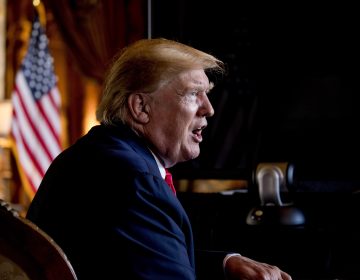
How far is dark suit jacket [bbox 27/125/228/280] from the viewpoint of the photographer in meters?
1.14

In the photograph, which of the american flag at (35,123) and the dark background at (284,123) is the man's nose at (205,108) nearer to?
the dark background at (284,123)

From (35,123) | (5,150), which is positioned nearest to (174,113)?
(35,123)

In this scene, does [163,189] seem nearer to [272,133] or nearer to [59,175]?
[59,175]

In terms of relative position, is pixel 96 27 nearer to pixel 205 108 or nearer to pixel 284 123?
pixel 284 123

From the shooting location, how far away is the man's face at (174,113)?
1.47m

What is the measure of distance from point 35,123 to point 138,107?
3.54 meters

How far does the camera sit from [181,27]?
4066 mm

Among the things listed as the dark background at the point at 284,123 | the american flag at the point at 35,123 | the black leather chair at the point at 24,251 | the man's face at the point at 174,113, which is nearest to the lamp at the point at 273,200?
the dark background at the point at 284,123

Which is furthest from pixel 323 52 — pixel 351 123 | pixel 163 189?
pixel 163 189

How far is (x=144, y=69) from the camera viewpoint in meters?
1.44

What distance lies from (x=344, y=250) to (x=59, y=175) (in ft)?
5.46

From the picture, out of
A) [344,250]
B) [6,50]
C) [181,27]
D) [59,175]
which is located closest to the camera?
[59,175]

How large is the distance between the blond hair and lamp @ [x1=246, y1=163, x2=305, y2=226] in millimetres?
1259

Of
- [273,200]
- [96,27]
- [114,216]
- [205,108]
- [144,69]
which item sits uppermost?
[144,69]
